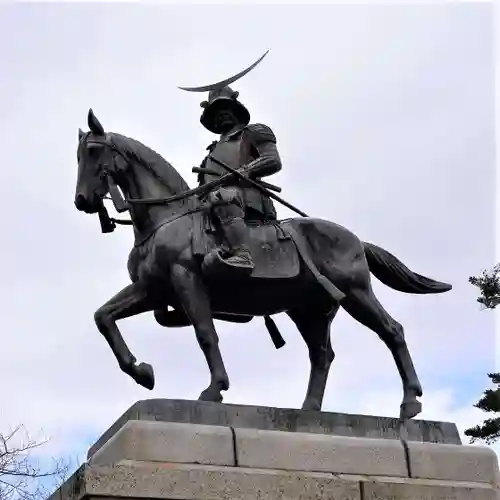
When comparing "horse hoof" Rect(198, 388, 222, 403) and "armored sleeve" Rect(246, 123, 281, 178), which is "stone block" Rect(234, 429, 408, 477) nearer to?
"horse hoof" Rect(198, 388, 222, 403)

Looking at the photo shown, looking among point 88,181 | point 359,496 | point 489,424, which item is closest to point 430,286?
point 359,496

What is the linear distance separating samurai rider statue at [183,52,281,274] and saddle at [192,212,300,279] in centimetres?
9

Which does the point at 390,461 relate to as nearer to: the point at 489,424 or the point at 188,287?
the point at 188,287

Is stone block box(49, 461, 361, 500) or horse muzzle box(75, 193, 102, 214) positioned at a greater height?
horse muzzle box(75, 193, 102, 214)

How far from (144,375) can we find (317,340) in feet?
5.41

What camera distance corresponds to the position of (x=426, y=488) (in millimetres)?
8562

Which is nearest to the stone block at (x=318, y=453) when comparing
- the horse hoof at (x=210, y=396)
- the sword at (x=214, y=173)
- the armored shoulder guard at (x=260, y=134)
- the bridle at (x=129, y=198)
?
the horse hoof at (x=210, y=396)

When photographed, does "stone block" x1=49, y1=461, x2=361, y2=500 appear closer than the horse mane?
Yes

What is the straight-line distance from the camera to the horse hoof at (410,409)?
9.45m

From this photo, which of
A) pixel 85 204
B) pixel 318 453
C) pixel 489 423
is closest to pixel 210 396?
pixel 318 453

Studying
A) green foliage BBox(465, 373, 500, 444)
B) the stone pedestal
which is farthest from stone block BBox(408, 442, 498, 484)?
green foliage BBox(465, 373, 500, 444)

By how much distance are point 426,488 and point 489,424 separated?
44.4ft

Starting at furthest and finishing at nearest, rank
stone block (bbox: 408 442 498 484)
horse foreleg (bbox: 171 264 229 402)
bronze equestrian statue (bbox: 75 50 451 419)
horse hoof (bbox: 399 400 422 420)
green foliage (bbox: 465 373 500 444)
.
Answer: green foliage (bbox: 465 373 500 444) → horse hoof (bbox: 399 400 422 420) → bronze equestrian statue (bbox: 75 50 451 419) → horse foreleg (bbox: 171 264 229 402) → stone block (bbox: 408 442 498 484)

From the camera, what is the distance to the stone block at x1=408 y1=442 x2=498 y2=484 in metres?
8.86
